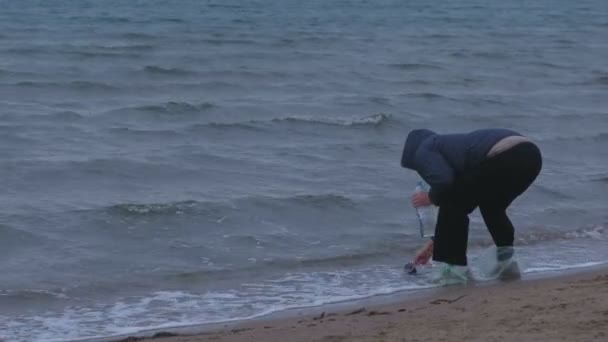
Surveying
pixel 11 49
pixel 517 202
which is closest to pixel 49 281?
pixel 517 202

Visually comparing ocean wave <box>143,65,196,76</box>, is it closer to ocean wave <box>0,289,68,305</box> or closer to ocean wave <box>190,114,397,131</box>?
ocean wave <box>190,114,397,131</box>

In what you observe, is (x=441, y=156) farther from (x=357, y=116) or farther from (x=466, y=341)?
(x=357, y=116)

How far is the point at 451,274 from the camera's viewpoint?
8.43 metres

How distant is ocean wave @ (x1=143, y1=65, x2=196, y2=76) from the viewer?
21.3 meters

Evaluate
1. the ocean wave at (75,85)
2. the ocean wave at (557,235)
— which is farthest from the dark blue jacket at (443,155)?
the ocean wave at (75,85)

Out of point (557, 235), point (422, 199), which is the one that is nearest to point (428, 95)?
point (557, 235)

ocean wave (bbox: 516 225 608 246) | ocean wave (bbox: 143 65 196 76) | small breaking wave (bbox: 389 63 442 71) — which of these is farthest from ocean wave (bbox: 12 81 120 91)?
ocean wave (bbox: 516 225 608 246)

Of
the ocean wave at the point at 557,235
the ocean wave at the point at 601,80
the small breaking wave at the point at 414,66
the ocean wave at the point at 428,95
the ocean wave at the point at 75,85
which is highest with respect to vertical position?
the ocean wave at the point at 75,85

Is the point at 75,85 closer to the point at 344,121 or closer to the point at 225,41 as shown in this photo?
the point at 344,121

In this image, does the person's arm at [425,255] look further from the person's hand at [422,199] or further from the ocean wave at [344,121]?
the ocean wave at [344,121]

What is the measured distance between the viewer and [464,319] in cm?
653

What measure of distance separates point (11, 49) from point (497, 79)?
8461 millimetres

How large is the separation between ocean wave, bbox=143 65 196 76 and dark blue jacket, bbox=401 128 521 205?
13.6 metres

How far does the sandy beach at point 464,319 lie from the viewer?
603cm
